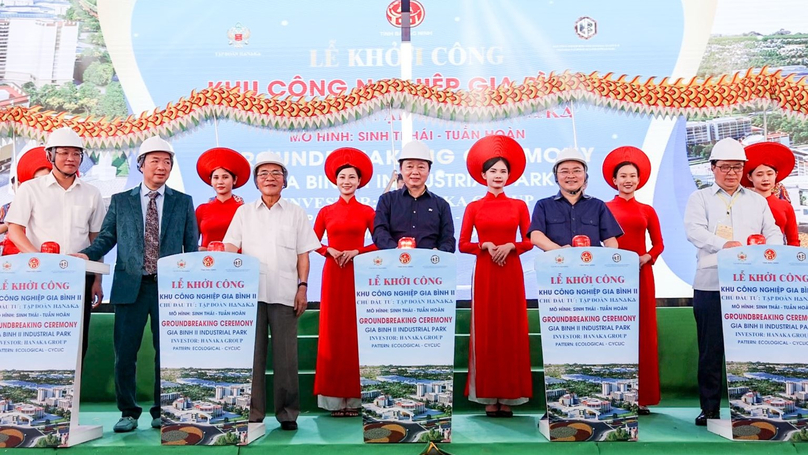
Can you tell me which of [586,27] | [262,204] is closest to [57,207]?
[262,204]

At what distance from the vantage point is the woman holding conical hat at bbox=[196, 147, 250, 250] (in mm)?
4535

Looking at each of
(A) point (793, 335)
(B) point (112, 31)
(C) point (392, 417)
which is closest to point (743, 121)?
(A) point (793, 335)

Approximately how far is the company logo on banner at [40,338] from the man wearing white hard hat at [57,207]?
0.54m

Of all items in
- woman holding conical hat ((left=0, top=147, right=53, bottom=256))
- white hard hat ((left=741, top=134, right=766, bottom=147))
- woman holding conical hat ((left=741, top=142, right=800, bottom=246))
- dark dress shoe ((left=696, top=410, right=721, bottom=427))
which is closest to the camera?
dark dress shoe ((left=696, top=410, right=721, bottom=427))

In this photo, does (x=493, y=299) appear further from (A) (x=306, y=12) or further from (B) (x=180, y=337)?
(A) (x=306, y=12)

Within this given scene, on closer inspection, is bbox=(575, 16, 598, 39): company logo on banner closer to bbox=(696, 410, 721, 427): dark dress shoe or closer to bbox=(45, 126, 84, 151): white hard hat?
bbox=(696, 410, 721, 427): dark dress shoe

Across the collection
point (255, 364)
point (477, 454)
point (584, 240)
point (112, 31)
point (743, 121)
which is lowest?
point (477, 454)

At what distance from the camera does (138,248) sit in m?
3.84

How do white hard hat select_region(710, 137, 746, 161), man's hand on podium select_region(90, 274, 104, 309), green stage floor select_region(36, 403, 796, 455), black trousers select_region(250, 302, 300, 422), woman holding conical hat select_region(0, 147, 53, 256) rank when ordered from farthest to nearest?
woman holding conical hat select_region(0, 147, 53, 256) → man's hand on podium select_region(90, 274, 104, 309) → white hard hat select_region(710, 137, 746, 161) → black trousers select_region(250, 302, 300, 422) → green stage floor select_region(36, 403, 796, 455)

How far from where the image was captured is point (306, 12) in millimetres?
5539

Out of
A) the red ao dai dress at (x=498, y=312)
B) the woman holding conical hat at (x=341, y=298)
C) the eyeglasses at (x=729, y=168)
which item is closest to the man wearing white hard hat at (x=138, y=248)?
the woman holding conical hat at (x=341, y=298)

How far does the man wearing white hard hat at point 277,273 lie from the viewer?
3.77 metres

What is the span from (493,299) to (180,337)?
1791 mm

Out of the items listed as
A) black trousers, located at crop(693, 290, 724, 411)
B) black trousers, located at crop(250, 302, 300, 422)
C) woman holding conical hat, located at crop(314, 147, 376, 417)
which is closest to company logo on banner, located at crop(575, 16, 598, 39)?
woman holding conical hat, located at crop(314, 147, 376, 417)
